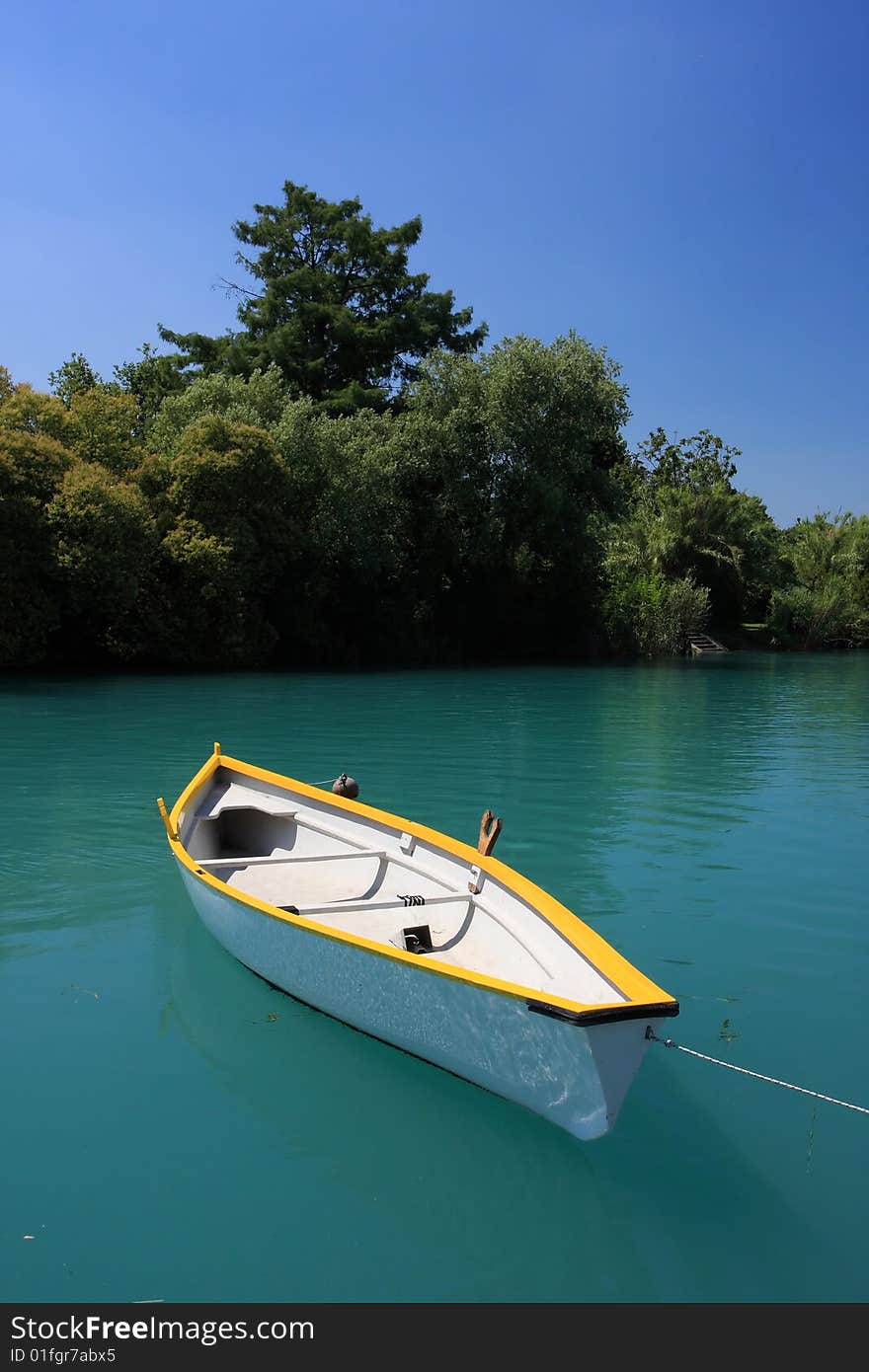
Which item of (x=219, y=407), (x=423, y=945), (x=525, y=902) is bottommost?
(x=423, y=945)

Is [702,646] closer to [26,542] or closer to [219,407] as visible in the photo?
[219,407]

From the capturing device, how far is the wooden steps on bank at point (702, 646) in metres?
43.9

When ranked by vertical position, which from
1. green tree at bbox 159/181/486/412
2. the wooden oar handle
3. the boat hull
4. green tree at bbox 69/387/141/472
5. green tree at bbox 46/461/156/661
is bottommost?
the boat hull

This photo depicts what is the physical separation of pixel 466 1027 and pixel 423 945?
1.55m

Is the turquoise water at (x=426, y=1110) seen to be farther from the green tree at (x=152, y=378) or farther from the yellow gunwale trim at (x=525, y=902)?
the green tree at (x=152, y=378)

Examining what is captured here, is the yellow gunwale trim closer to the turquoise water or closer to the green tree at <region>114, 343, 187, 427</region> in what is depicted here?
the turquoise water

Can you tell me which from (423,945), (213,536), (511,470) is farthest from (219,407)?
(423,945)

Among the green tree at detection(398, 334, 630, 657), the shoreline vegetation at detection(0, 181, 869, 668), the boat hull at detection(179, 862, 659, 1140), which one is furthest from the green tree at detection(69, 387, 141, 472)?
the boat hull at detection(179, 862, 659, 1140)

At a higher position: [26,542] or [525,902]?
[26,542]

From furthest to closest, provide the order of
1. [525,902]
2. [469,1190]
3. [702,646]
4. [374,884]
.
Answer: [702,646], [374,884], [525,902], [469,1190]

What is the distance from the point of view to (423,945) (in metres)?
6.37

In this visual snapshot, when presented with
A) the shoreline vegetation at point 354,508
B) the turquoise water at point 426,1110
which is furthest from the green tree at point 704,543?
the turquoise water at point 426,1110

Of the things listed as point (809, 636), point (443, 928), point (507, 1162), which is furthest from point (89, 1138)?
point (809, 636)

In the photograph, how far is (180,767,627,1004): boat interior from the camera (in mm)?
5629
